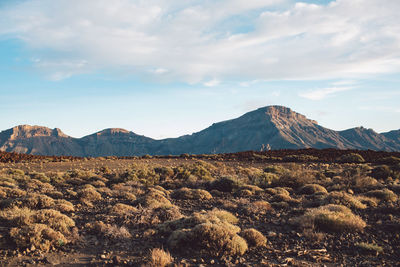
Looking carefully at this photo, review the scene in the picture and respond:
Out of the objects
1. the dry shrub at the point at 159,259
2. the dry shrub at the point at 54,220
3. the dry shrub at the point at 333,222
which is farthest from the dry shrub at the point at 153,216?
the dry shrub at the point at 333,222

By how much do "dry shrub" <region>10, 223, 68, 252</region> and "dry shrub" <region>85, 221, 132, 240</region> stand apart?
1.09 metres

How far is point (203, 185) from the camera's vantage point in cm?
1759

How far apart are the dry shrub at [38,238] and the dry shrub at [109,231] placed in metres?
1.09

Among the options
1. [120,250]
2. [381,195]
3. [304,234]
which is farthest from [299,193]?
[120,250]

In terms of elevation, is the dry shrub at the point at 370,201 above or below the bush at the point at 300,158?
below

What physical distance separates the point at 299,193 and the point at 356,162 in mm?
17926

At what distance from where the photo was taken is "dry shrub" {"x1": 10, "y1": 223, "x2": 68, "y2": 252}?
683 cm

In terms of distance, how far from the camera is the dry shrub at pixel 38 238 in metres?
6.83

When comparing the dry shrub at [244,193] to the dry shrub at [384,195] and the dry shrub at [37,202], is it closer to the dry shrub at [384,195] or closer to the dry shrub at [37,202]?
the dry shrub at [384,195]

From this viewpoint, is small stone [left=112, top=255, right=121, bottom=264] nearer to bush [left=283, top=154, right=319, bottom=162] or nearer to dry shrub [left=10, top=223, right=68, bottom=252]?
dry shrub [left=10, top=223, right=68, bottom=252]

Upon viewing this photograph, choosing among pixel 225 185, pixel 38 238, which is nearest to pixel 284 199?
pixel 225 185

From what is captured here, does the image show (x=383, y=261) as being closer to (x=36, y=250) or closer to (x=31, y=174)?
(x=36, y=250)

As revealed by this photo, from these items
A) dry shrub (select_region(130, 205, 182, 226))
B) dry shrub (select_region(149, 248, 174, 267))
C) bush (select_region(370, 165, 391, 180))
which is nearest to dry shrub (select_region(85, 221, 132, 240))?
dry shrub (select_region(130, 205, 182, 226))

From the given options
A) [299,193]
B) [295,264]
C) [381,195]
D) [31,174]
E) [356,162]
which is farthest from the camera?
[356,162]
